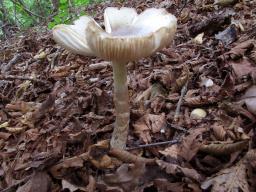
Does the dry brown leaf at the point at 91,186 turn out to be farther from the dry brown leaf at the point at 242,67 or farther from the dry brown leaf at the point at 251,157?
the dry brown leaf at the point at 242,67

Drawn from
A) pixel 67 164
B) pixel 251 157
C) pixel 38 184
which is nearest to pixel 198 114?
pixel 251 157

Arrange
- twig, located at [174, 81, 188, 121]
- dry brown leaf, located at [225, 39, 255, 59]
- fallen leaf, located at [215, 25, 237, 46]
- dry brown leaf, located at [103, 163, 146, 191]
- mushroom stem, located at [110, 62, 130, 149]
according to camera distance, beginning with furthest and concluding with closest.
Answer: fallen leaf, located at [215, 25, 237, 46], dry brown leaf, located at [225, 39, 255, 59], twig, located at [174, 81, 188, 121], mushroom stem, located at [110, 62, 130, 149], dry brown leaf, located at [103, 163, 146, 191]

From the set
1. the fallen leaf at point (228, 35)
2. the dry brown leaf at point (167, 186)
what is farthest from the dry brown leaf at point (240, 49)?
the dry brown leaf at point (167, 186)

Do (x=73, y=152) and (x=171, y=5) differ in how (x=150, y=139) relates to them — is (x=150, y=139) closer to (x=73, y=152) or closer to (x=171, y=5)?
(x=73, y=152)

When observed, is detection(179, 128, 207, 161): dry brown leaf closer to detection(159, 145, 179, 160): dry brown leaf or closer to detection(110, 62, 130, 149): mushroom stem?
detection(159, 145, 179, 160): dry brown leaf

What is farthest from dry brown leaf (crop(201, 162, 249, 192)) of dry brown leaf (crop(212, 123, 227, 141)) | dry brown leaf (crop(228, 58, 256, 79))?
dry brown leaf (crop(228, 58, 256, 79))

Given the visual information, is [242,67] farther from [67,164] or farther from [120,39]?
[67,164]

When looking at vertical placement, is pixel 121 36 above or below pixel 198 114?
above
